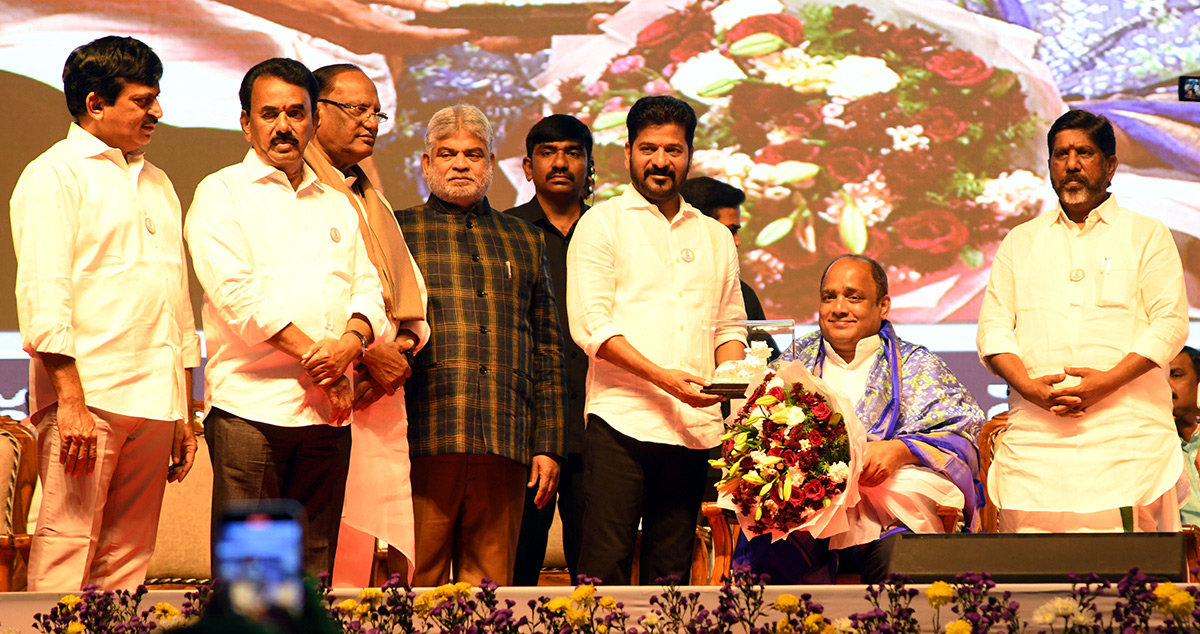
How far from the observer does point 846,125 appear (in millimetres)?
6445

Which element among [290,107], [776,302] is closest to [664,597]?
[290,107]

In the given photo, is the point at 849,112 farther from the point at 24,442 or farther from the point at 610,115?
the point at 24,442

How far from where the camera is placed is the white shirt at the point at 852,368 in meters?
4.18

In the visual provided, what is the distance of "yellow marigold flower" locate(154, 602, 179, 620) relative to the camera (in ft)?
8.34

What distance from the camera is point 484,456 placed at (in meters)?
3.75

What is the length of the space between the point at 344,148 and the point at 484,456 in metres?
1.03

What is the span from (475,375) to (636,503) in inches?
23.9

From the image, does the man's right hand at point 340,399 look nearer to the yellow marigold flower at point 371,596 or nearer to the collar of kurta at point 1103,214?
the yellow marigold flower at point 371,596

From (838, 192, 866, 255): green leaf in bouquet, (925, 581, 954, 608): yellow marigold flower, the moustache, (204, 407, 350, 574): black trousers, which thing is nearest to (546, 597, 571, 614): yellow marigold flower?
(925, 581, 954, 608): yellow marigold flower

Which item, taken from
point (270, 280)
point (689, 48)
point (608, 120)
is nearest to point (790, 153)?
point (689, 48)

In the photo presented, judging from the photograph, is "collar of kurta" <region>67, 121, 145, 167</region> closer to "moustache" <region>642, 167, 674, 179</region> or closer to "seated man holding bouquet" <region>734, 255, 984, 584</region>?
"moustache" <region>642, 167, 674, 179</region>

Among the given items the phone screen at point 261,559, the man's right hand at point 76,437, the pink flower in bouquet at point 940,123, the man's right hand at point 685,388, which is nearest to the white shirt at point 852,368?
the man's right hand at point 685,388

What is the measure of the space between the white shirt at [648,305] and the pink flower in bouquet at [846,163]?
2.48 m

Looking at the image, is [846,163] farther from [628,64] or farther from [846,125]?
[628,64]
